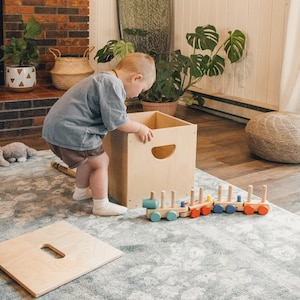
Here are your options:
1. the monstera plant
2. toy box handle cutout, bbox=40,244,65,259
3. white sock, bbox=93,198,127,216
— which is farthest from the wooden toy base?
the monstera plant

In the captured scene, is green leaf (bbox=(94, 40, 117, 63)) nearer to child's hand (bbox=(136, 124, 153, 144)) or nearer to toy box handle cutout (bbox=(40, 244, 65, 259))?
child's hand (bbox=(136, 124, 153, 144))

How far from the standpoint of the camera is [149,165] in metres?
2.30

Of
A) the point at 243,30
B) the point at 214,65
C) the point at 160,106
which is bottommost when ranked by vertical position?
the point at 160,106

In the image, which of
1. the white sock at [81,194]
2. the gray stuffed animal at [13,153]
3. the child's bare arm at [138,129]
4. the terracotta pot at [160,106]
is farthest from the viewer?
the terracotta pot at [160,106]

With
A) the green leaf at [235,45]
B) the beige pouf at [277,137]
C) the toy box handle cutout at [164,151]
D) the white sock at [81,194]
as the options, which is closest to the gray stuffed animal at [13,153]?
the white sock at [81,194]

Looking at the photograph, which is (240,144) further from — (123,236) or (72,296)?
(72,296)

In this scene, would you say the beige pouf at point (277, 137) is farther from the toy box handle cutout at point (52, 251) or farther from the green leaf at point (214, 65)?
the toy box handle cutout at point (52, 251)

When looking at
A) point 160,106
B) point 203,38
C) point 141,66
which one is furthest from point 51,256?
point 203,38

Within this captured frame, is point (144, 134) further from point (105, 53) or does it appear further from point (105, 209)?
point (105, 53)

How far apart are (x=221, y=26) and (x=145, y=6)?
0.76 metres

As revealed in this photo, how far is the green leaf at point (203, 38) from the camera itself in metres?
4.07

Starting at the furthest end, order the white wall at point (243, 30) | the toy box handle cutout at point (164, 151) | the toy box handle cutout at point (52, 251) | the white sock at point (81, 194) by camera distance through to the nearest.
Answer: the white wall at point (243, 30)
the toy box handle cutout at point (164, 151)
the white sock at point (81, 194)
the toy box handle cutout at point (52, 251)

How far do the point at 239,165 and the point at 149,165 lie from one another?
0.93m

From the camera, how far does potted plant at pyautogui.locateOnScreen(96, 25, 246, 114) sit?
13.2ft
